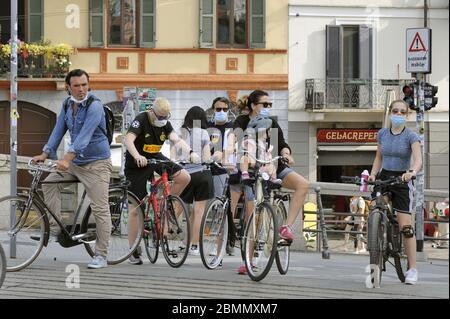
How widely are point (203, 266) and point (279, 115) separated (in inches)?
771

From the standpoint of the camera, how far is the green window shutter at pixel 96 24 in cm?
2831

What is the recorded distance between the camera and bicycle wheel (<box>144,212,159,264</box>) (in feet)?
32.6

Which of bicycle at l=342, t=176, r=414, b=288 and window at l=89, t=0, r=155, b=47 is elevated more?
window at l=89, t=0, r=155, b=47

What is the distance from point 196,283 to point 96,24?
2060cm

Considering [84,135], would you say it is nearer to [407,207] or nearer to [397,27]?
[407,207]

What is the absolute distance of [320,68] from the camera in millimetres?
29422

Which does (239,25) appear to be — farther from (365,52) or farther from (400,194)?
(400,194)

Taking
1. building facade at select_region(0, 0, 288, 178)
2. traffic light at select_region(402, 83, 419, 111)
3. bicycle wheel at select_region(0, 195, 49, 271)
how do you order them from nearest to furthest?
1. bicycle wheel at select_region(0, 195, 49, 271)
2. traffic light at select_region(402, 83, 419, 111)
3. building facade at select_region(0, 0, 288, 178)

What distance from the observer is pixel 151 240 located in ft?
32.8

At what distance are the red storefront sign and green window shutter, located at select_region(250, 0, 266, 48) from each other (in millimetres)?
2991

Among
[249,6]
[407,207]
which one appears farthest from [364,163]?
[407,207]

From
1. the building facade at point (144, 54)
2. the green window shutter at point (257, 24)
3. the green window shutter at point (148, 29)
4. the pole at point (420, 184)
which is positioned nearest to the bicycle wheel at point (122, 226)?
the pole at point (420, 184)

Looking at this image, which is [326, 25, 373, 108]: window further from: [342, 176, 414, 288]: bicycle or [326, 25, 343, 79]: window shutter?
[342, 176, 414, 288]: bicycle

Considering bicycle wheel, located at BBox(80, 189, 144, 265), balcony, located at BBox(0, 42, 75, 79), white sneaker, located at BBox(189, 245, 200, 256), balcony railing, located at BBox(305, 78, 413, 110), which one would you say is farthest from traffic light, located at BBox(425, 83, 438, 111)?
balcony, located at BBox(0, 42, 75, 79)
